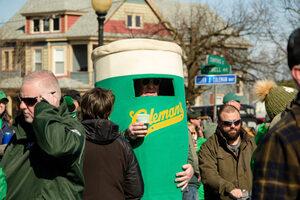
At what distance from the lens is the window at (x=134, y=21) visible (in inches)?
1436

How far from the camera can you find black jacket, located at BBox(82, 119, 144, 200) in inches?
155

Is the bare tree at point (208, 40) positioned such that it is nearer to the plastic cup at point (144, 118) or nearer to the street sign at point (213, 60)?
the street sign at point (213, 60)

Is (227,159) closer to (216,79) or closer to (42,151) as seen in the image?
(42,151)

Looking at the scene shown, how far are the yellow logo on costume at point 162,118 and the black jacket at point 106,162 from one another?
0.45 metres

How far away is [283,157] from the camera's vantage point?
2.30 metres

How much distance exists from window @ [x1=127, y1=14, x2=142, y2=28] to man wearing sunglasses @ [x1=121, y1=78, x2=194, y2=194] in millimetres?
32024

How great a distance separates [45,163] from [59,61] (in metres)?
34.1

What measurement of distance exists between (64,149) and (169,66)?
5.66 ft

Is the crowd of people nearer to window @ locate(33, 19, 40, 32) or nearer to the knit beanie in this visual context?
the knit beanie

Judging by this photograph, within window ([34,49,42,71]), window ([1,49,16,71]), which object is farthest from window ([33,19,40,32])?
window ([1,49,16,71])

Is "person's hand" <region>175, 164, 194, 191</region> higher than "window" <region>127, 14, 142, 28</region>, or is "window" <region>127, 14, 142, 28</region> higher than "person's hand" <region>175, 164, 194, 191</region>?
"window" <region>127, 14, 142, 28</region>

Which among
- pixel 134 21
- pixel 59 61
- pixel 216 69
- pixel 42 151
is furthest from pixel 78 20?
pixel 42 151

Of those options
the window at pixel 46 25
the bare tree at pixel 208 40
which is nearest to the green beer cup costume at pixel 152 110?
the bare tree at pixel 208 40

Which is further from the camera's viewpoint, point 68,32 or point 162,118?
point 68,32
